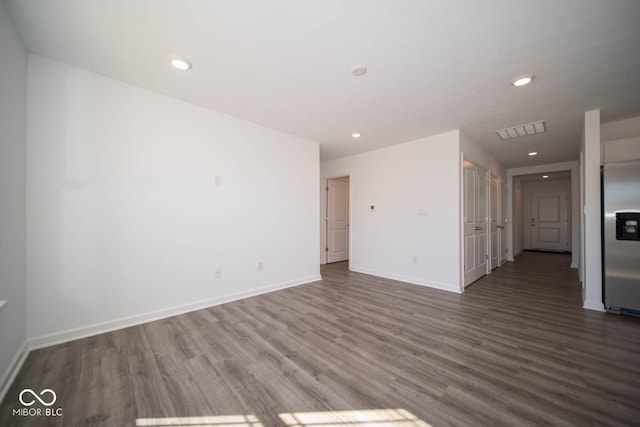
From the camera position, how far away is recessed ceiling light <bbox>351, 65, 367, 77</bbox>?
2.07 m

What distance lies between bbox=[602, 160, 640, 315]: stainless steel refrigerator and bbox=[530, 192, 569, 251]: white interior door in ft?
21.3

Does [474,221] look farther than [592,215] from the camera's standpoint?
Yes

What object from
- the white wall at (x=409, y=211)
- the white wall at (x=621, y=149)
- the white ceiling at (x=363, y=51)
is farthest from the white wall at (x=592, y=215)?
the white wall at (x=409, y=211)

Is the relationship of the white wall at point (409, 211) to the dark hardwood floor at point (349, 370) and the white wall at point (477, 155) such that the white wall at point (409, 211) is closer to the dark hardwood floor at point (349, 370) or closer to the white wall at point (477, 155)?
the white wall at point (477, 155)

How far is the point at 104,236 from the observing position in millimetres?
2260

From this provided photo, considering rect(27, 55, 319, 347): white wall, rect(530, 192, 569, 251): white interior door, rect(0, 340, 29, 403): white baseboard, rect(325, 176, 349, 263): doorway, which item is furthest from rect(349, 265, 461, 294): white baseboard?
rect(530, 192, 569, 251): white interior door

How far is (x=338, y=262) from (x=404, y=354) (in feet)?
13.3

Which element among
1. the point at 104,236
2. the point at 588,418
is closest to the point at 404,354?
the point at 588,418

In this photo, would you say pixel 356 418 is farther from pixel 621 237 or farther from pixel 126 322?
pixel 621 237

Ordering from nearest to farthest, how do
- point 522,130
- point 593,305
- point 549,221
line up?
point 593,305, point 522,130, point 549,221

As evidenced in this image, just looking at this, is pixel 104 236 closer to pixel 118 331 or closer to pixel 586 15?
pixel 118 331

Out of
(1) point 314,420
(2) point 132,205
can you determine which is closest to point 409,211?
(1) point 314,420

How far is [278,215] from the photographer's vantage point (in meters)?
3.71

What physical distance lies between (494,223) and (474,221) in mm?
1633
